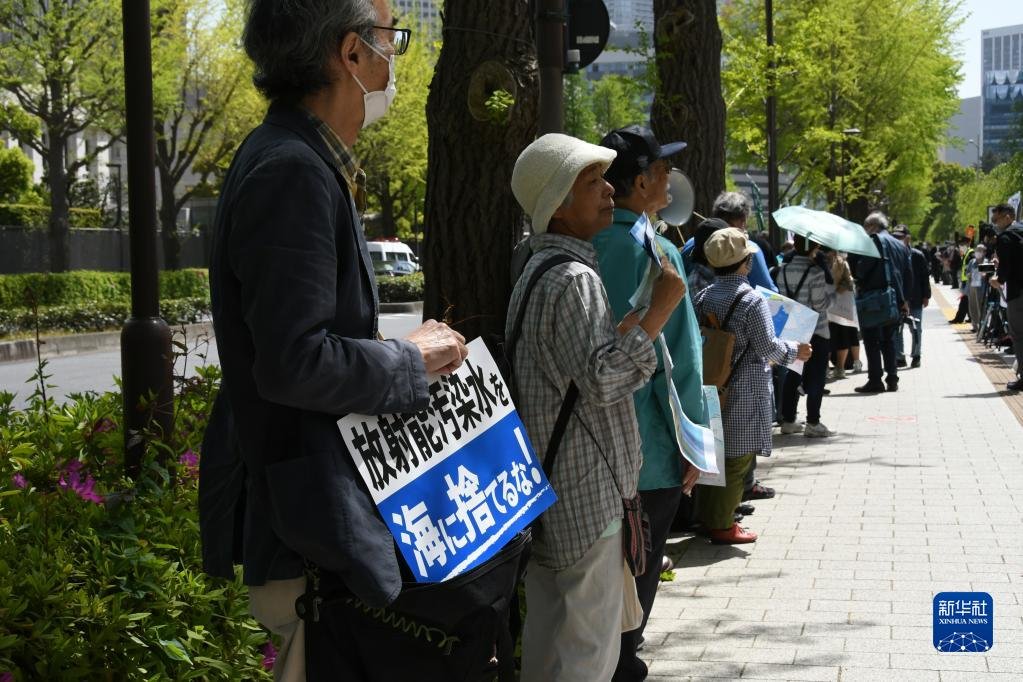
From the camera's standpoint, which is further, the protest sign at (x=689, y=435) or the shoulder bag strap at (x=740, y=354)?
the shoulder bag strap at (x=740, y=354)

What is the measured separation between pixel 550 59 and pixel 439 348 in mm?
4040

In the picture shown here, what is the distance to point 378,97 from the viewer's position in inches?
96.7

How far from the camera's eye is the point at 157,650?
3.47 metres

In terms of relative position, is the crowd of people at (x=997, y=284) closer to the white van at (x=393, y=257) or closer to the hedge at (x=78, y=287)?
the hedge at (x=78, y=287)

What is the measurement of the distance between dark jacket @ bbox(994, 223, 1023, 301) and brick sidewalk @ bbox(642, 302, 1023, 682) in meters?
2.96

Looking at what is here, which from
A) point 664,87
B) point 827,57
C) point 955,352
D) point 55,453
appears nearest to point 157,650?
point 55,453

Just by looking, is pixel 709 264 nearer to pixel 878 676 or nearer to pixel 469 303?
pixel 469 303

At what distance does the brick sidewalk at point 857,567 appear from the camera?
4902 millimetres

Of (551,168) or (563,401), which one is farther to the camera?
(551,168)

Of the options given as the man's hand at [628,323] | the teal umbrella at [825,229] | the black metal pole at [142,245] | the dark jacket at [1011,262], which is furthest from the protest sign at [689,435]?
the dark jacket at [1011,262]

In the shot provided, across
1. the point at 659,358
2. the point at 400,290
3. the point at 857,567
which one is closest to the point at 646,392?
the point at 659,358

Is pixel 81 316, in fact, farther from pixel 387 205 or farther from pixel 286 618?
pixel 387 205

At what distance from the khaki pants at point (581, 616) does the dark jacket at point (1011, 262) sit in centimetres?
1121

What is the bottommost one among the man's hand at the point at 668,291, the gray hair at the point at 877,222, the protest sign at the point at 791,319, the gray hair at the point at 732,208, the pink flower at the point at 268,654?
the pink flower at the point at 268,654
